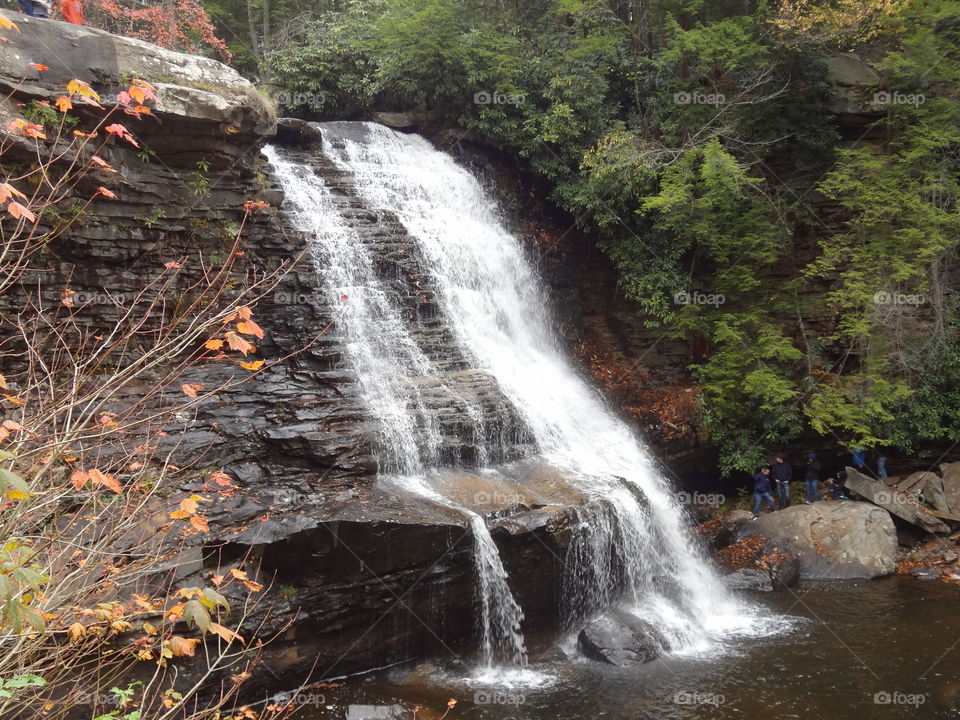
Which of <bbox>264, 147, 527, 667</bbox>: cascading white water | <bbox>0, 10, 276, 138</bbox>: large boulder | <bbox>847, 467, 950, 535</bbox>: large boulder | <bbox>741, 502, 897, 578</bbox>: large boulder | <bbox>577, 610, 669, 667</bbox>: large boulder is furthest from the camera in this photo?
<bbox>847, 467, 950, 535</bbox>: large boulder

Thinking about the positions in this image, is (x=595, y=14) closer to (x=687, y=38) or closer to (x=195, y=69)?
(x=687, y=38)

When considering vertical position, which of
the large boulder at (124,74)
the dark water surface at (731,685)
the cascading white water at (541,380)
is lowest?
the dark water surface at (731,685)

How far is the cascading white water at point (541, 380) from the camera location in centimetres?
921

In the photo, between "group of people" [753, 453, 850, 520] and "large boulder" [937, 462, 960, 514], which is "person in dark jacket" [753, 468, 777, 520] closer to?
"group of people" [753, 453, 850, 520]

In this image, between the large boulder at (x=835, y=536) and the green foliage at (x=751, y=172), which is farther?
the green foliage at (x=751, y=172)

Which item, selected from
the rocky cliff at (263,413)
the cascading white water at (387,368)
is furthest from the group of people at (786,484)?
the cascading white water at (387,368)

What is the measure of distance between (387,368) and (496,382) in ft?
5.69

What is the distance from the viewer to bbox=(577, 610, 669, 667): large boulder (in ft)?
26.3

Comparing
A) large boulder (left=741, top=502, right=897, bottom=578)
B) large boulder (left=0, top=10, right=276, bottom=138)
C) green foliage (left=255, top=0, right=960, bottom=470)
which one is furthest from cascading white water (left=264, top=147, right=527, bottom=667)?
large boulder (left=741, top=502, right=897, bottom=578)

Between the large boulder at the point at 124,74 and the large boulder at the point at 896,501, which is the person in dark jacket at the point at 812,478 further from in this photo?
the large boulder at the point at 124,74

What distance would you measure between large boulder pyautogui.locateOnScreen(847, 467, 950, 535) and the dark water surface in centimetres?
306

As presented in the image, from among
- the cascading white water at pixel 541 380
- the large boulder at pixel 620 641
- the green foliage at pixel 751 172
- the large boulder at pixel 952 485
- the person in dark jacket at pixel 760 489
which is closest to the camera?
the large boulder at pixel 620 641

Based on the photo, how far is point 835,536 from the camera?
11.2m

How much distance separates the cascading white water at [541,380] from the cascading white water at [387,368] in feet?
3.59
